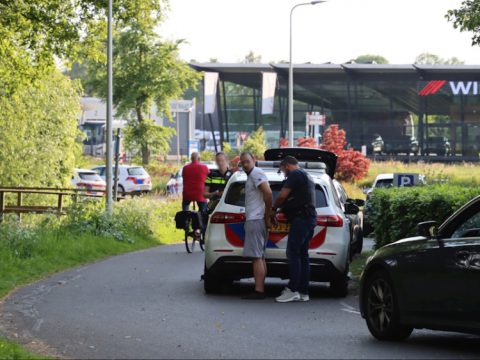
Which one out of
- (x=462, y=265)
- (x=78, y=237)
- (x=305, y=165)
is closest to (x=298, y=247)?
(x=305, y=165)

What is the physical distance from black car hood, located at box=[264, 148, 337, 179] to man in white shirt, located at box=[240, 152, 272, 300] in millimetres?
5989

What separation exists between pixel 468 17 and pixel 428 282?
11.6 m

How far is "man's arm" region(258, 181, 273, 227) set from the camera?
14383 millimetres

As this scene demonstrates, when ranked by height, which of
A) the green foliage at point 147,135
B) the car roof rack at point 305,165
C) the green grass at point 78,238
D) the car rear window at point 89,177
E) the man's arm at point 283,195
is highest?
the green foliage at point 147,135

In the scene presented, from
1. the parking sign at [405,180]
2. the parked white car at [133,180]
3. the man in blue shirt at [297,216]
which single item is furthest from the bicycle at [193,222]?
the parked white car at [133,180]

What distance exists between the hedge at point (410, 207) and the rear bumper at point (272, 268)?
5.44ft

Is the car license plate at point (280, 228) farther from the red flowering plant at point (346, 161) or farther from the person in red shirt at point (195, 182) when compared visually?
the red flowering plant at point (346, 161)

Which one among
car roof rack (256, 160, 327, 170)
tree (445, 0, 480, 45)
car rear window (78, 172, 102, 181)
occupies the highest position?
tree (445, 0, 480, 45)

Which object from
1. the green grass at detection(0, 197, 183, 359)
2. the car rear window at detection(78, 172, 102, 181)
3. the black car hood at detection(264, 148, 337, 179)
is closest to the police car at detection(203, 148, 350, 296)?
the green grass at detection(0, 197, 183, 359)

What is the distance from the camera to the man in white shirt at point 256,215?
1439 cm

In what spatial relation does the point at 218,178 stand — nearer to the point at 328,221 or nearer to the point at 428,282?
the point at 328,221

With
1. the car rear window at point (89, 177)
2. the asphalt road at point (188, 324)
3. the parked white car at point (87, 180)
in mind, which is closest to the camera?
the asphalt road at point (188, 324)

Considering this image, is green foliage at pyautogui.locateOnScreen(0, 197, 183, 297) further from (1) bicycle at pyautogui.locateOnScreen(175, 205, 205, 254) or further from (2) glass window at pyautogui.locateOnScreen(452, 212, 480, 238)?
(2) glass window at pyautogui.locateOnScreen(452, 212, 480, 238)

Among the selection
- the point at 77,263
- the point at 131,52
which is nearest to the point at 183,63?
the point at 131,52
